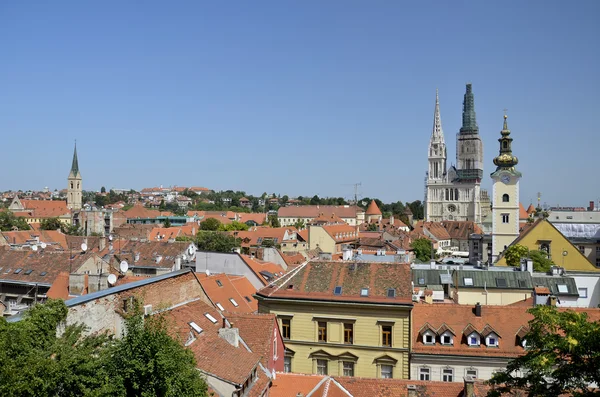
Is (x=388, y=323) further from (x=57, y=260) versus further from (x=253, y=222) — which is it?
(x=253, y=222)

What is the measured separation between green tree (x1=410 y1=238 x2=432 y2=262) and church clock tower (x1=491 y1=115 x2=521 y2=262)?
18.6 metres

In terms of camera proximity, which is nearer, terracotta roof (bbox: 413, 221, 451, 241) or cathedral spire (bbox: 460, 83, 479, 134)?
terracotta roof (bbox: 413, 221, 451, 241)

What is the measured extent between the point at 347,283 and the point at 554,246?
3171cm

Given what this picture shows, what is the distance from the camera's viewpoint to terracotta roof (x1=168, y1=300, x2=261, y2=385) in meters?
17.0

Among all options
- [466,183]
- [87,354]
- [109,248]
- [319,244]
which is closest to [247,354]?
[87,354]

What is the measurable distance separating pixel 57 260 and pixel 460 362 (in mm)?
30031

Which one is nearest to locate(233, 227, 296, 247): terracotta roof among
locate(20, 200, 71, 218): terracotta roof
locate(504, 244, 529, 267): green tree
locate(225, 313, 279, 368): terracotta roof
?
locate(504, 244, 529, 267): green tree

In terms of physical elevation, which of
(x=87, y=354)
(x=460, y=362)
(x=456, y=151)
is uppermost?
(x=456, y=151)

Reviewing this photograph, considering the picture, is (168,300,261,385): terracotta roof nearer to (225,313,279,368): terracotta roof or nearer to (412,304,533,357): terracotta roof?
(225,313,279,368): terracotta roof

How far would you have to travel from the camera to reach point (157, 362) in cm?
1253

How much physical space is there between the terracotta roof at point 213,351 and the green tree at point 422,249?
227ft

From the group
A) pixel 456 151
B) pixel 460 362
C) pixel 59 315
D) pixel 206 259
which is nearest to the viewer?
pixel 59 315

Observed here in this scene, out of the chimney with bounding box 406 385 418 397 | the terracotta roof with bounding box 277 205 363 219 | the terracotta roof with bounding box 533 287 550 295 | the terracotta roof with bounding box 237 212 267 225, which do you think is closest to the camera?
the chimney with bounding box 406 385 418 397

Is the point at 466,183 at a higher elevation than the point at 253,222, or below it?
higher
